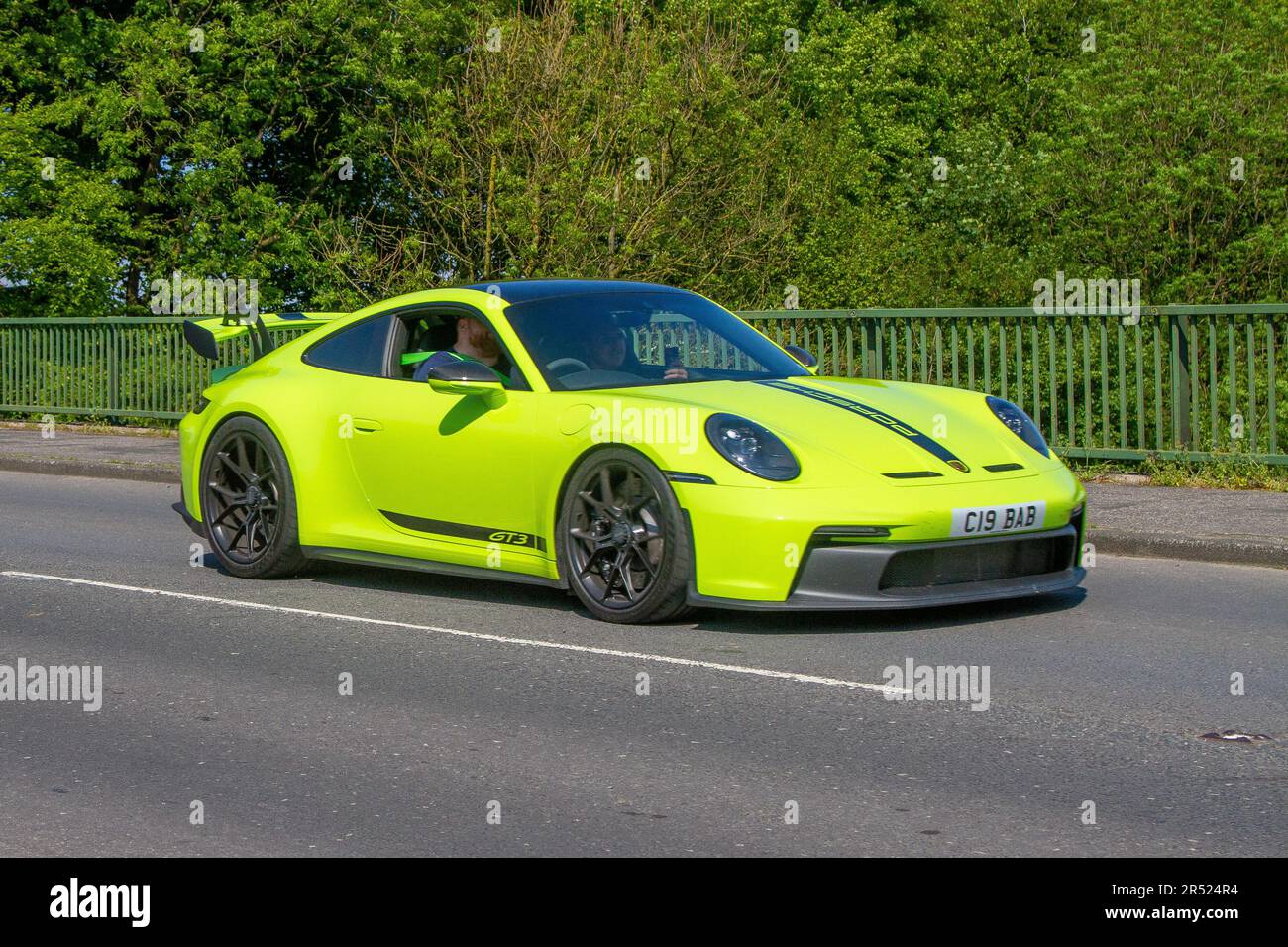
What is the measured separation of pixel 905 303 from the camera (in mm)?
25031

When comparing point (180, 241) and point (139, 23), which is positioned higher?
point (139, 23)

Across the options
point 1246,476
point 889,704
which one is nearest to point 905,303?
point 1246,476

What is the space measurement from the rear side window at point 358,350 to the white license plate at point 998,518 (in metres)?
3.18

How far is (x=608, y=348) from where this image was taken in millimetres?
8703

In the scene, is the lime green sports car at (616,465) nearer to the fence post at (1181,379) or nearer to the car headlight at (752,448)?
the car headlight at (752,448)

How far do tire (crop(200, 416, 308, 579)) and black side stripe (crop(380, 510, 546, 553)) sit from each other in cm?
73

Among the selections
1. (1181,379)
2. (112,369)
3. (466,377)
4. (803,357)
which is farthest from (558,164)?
(466,377)

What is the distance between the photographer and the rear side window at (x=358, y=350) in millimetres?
9328

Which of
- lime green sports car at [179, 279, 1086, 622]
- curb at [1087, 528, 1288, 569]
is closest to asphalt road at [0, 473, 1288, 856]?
lime green sports car at [179, 279, 1086, 622]

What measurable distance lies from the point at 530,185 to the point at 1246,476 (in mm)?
13957

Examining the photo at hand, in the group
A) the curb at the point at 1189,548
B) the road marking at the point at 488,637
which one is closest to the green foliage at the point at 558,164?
the curb at the point at 1189,548

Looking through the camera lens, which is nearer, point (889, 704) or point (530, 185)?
point (889, 704)
